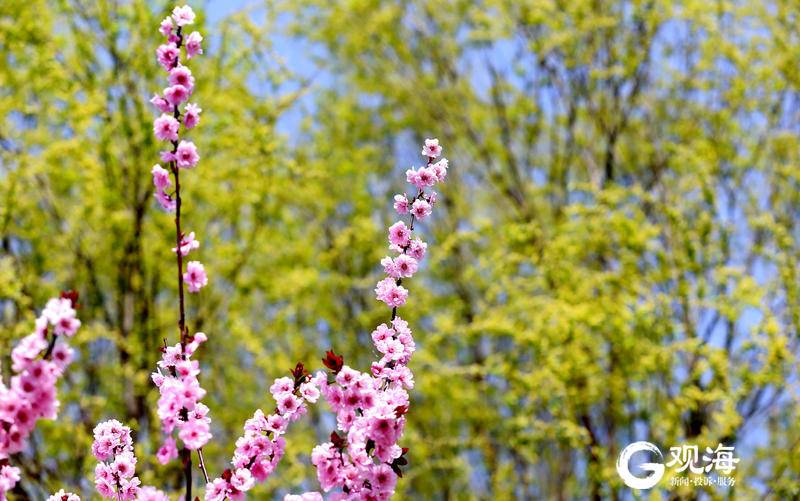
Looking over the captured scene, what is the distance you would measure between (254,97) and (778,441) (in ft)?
29.7

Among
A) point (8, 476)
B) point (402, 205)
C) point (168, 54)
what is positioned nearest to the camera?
point (8, 476)

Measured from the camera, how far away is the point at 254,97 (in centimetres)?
→ 1022

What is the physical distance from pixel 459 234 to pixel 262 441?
6.19 meters

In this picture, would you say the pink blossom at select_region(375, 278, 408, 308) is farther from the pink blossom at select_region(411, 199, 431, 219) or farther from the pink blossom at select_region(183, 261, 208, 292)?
the pink blossom at select_region(183, 261, 208, 292)

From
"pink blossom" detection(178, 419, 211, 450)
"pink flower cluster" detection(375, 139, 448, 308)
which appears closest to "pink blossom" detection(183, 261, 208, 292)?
"pink blossom" detection(178, 419, 211, 450)

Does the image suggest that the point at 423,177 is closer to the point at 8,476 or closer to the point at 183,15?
the point at 183,15

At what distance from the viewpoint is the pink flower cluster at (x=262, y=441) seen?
3.36 metres

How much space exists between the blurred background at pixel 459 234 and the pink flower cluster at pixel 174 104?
5.18m

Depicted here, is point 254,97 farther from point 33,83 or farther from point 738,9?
point 738,9

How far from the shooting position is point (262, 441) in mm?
3436

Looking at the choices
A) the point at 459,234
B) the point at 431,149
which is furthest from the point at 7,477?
the point at 459,234

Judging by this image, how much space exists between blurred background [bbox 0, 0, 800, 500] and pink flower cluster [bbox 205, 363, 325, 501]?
502 centimetres

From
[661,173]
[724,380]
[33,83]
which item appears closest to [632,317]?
[724,380]

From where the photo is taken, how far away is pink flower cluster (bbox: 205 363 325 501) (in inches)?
132
